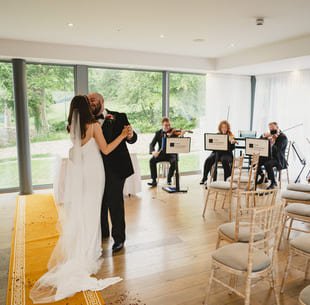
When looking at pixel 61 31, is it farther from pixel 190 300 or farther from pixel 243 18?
pixel 190 300

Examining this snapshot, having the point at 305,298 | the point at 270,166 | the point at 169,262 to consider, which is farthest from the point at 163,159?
the point at 305,298

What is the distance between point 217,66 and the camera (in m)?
6.87

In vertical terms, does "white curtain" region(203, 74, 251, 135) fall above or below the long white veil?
above

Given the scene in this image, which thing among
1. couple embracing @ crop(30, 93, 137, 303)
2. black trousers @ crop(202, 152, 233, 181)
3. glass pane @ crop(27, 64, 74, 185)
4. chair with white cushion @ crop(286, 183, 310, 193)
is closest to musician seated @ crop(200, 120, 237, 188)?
black trousers @ crop(202, 152, 233, 181)

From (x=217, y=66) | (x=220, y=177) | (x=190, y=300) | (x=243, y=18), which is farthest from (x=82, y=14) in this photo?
(x=220, y=177)

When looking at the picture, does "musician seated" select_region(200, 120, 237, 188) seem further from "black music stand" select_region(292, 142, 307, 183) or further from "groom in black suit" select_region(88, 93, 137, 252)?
"groom in black suit" select_region(88, 93, 137, 252)

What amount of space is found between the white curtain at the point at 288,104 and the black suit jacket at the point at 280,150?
32.6 inches

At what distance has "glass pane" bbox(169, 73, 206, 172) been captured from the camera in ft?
23.5

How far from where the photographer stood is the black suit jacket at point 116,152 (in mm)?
3106

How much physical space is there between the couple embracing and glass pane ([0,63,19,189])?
3.45 meters

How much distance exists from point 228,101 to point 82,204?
5505mm

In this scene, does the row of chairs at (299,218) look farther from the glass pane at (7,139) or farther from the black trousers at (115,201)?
the glass pane at (7,139)

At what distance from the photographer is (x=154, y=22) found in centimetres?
409

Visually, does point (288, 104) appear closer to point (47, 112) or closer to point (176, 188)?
point (176, 188)
